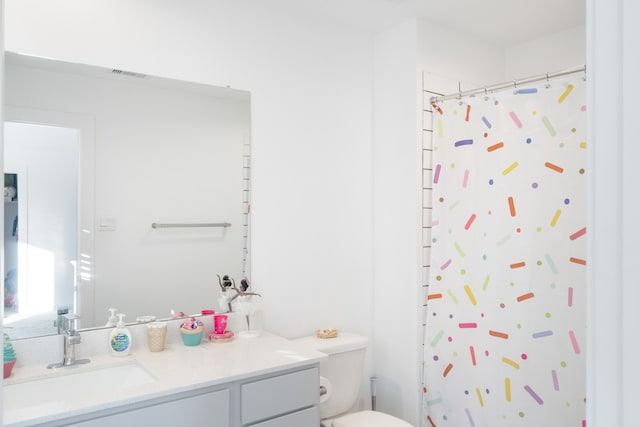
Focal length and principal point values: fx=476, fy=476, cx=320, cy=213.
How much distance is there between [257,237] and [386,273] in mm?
842

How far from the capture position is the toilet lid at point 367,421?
229 cm

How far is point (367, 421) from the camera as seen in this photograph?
233 centimetres

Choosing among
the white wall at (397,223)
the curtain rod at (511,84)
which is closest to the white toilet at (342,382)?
the white wall at (397,223)

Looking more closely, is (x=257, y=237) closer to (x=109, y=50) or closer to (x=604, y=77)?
(x=109, y=50)

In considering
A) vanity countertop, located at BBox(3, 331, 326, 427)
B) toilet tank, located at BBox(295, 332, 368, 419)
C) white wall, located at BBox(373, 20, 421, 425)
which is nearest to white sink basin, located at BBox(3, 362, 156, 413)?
vanity countertop, located at BBox(3, 331, 326, 427)

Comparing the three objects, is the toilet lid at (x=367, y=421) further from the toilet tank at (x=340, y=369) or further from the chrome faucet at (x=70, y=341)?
the chrome faucet at (x=70, y=341)

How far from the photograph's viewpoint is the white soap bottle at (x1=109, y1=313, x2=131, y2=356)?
1933mm

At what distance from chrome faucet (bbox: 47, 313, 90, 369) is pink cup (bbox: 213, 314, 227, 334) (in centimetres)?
55

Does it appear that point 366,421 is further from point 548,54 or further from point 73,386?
point 548,54

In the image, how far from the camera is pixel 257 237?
244cm

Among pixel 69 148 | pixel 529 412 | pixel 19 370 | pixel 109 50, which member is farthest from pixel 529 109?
pixel 19 370

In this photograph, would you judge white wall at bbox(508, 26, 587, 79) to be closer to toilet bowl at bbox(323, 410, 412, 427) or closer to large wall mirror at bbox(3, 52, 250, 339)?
large wall mirror at bbox(3, 52, 250, 339)

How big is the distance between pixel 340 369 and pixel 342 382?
0.07 m

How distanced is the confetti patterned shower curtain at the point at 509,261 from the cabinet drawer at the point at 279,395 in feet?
3.03
